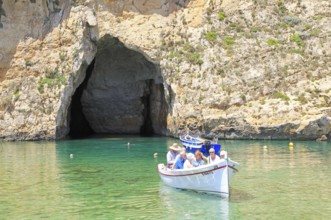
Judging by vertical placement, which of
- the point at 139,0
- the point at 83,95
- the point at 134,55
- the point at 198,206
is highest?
the point at 139,0

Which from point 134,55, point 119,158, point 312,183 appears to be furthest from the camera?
point 134,55

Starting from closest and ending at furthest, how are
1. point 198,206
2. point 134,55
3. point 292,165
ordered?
point 198,206, point 292,165, point 134,55

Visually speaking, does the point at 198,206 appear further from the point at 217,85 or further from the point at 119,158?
the point at 217,85

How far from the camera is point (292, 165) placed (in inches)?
1158

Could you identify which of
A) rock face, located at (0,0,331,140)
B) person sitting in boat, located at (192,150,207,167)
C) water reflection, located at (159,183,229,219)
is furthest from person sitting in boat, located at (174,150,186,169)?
rock face, located at (0,0,331,140)

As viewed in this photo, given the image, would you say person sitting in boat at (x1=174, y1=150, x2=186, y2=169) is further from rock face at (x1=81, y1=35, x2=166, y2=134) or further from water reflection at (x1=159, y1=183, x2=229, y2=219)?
rock face at (x1=81, y1=35, x2=166, y2=134)

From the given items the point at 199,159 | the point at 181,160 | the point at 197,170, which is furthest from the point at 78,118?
the point at 197,170

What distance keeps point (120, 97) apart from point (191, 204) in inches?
1576

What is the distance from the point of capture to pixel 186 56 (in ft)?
162

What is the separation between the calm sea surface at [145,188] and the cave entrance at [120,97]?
2033cm

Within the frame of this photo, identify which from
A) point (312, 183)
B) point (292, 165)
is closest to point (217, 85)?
point (292, 165)

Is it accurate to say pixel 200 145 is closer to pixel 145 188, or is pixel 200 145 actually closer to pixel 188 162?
pixel 145 188

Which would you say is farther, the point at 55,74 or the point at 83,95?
the point at 83,95

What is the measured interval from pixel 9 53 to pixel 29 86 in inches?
149
